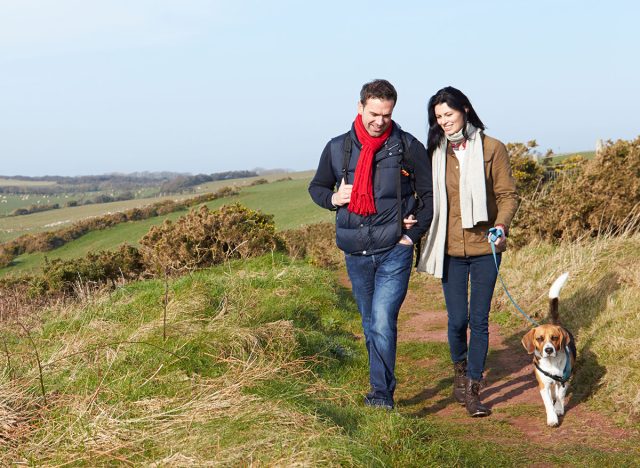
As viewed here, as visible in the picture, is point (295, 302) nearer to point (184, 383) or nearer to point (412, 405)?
point (412, 405)

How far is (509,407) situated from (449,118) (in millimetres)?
2442

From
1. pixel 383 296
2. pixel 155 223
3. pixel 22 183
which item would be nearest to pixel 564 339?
pixel 383 296

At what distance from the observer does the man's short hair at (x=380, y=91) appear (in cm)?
448

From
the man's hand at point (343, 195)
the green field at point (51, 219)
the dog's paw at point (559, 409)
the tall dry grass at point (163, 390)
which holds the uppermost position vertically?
the man's hand at point (343, 195)

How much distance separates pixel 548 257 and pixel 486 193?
4.82 metres

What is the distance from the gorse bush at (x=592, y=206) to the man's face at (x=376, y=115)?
22.1ft

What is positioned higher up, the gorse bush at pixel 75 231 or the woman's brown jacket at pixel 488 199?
the woman's brown jacket at pixel 488 199

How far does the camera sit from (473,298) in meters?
5.27

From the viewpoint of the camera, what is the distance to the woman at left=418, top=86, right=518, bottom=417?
4977 mm

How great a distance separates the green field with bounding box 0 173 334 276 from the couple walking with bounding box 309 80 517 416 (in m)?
24.8

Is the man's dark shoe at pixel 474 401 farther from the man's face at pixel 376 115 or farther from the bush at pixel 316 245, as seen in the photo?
the bush at pixel 316 245

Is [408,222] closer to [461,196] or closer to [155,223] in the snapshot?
[461,196]

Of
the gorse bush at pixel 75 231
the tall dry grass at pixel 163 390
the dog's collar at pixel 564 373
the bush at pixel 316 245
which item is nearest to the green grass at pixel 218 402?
the tall dry grass at pixel 163 390

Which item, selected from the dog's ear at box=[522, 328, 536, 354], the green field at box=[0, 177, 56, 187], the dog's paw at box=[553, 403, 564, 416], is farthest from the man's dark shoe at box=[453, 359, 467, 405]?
the green field at box=[0, 177, 56, 187]
